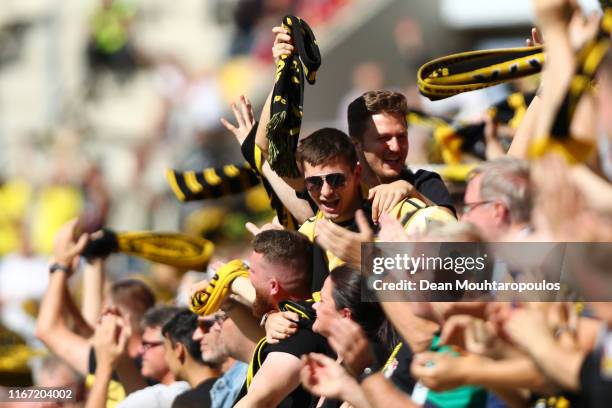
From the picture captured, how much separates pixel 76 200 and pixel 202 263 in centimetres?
810

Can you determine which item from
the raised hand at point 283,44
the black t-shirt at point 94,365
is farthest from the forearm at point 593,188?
the black t-shirt at point 94,365

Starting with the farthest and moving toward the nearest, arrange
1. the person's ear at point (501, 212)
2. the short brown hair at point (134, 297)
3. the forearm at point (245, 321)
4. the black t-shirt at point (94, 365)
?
the short brown hair at point (134, 297), the black t-shirt at point (94, 365), the forearm at point (245, 321), the person's ear at point (501, 212)

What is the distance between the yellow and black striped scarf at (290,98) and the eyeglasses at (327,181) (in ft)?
0.91

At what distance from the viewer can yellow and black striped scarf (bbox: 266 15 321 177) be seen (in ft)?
18.7

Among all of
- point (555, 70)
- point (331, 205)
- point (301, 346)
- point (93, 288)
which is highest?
point (555, 70)

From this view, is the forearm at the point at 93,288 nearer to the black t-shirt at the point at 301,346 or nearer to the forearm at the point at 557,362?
the black t-shirt at the point at 301,346

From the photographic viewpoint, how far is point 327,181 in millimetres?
5480

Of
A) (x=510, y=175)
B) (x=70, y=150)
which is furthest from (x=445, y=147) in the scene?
(x=70, y=150)

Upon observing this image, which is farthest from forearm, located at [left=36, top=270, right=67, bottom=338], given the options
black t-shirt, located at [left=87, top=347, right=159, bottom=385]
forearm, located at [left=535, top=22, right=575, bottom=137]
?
forearm, located at [left=535, top=22, right=575, bottom=137]

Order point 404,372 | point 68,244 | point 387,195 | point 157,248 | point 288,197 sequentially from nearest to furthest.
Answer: point 404,372, point 387,195, point 288,197, point 157,248, point 68,244

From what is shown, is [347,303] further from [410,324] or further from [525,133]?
[525,133]

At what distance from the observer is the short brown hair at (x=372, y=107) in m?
5.91

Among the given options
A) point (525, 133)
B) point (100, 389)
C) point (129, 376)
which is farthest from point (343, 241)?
point (129, 376)

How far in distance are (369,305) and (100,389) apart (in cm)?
192
